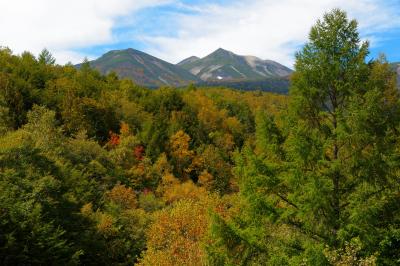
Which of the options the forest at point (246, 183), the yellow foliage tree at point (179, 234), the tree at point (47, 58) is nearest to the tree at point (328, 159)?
the forest at point (246, 183)

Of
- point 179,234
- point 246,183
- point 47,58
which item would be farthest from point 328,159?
point 47,58

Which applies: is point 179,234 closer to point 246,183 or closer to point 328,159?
point 246,183

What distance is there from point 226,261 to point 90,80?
72.8m

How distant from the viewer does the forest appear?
14523 mm

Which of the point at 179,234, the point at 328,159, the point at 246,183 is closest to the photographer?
the point at 328,159

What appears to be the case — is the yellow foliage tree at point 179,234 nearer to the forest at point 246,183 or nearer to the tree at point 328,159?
the forest at point 246,183

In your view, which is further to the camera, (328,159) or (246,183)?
(246,183)

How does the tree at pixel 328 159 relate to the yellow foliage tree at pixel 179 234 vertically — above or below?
above

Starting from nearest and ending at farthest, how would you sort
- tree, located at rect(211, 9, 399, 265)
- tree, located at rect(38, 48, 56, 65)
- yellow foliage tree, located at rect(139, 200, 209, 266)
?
tree, located at rect(211, 9, 399, 265) → yellow foliage tree, located at rect(139, 200, 209, 266) → tree, located at rect(38, 48, 56, 65)

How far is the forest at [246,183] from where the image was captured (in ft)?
47.6

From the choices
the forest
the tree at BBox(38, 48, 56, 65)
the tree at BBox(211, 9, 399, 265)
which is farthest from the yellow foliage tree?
the tree at BBox(38, 48, 56, 65)

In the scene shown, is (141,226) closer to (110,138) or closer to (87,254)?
(87,254)

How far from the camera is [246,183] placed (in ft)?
52.3

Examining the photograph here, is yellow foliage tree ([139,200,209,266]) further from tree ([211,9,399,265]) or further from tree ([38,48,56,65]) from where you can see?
tree ([38,48,56,65])
